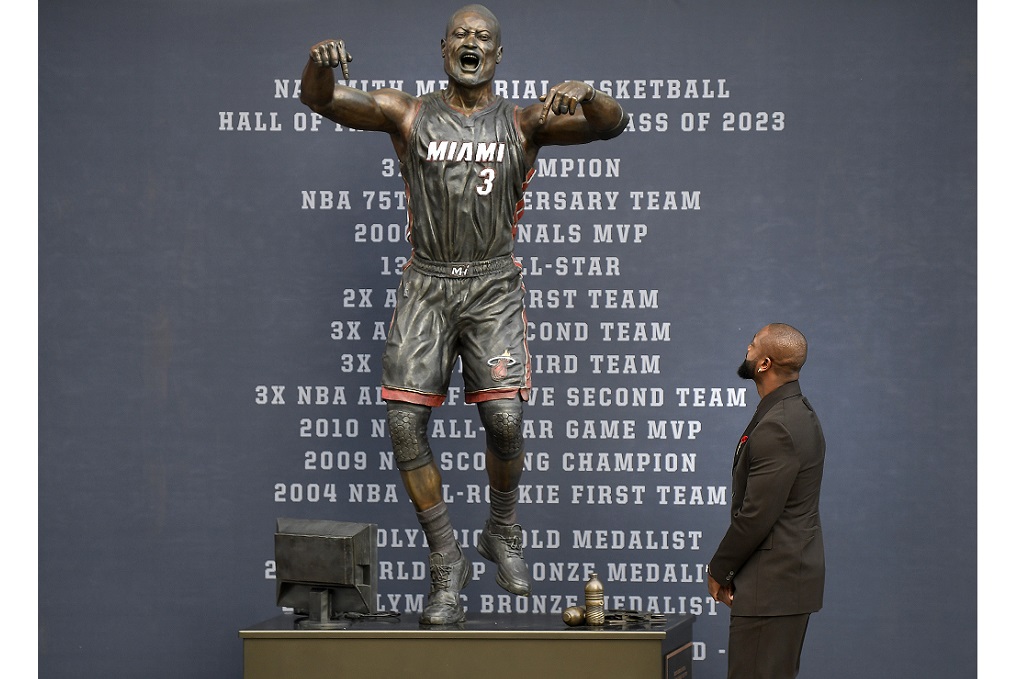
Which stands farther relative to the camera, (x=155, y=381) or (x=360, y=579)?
(x=155, y=381)

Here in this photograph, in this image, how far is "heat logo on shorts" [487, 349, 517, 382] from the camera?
476 cm

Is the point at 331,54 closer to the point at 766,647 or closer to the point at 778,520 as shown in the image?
the point at 778,520

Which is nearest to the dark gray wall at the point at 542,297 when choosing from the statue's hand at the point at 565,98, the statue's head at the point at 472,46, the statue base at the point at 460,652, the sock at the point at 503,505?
the sock at the point at 503,505

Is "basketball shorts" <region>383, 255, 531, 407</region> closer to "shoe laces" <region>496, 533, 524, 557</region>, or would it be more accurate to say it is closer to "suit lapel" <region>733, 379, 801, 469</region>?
"shoe laces" <region>496, 533, 524, 557</region>

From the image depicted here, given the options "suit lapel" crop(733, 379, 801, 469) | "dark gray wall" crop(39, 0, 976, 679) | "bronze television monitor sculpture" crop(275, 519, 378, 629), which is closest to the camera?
"suit lapel" crop(733, 379, 801, 469)

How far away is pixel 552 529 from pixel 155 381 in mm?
1873

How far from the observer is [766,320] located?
233 inches

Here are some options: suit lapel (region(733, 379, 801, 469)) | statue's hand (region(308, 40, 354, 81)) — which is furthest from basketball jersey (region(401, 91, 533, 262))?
suit lapel (region(733, 379, 801, 469))

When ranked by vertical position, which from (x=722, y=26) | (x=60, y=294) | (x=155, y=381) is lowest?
(x=155, y=381)

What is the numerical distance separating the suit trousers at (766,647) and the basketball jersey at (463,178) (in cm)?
159

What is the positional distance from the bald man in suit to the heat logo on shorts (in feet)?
3.02

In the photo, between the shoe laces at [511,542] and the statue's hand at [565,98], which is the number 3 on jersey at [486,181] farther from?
the shoe laces at [511,542]
